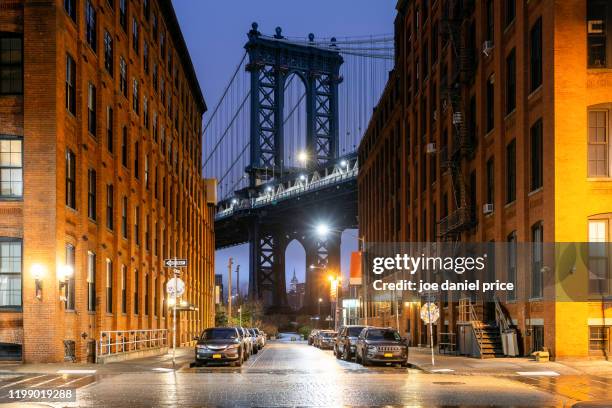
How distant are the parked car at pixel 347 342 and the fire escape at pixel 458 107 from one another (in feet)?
24.8

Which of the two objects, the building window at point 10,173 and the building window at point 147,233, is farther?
the building window at point 147,233

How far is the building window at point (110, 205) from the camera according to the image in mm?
38281

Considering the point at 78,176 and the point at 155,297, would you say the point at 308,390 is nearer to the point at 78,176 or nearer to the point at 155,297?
the point at 78,176

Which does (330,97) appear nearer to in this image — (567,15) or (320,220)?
(320,220)

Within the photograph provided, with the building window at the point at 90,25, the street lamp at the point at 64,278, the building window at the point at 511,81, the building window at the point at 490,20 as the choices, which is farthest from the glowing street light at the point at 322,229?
the street lamp at the point at 64,278

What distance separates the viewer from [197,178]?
261 feet

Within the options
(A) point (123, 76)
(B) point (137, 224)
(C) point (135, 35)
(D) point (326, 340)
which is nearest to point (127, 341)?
(B) point (137, 224)

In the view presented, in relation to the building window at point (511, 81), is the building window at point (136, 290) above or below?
below

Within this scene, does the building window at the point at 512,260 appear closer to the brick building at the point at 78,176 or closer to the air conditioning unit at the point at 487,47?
the air conditioning unit at the point at 487,47

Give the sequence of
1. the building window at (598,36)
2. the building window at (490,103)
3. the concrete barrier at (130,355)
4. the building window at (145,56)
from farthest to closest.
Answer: the building window at (145,56) → the building window at (490,103) → the concrete barrier at (130,355) → the building window at (598,36)

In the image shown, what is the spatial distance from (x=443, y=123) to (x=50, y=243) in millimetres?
27344

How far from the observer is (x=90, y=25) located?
1395 inches

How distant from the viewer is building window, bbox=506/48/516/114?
35.4 metres

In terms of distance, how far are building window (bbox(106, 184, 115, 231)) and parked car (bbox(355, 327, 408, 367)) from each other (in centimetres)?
1284
